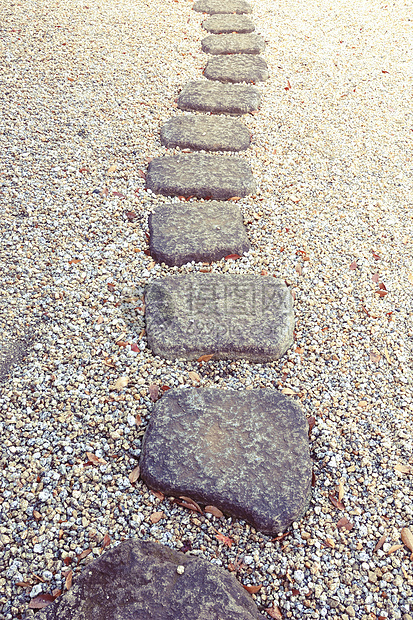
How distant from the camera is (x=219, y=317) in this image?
2414 mm

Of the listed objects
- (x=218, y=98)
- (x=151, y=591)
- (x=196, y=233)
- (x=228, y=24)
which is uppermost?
(x=228, y=24)

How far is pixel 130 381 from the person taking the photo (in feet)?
7.39

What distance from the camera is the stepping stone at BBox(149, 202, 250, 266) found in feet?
9.21

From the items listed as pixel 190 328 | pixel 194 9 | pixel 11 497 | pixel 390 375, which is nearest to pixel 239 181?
pixel 190 328

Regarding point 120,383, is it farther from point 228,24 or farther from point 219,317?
point 228,24

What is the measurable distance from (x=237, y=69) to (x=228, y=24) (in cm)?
119

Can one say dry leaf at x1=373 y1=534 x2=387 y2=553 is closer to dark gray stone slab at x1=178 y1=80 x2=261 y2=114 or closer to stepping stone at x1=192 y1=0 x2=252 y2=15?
dark gray stone slab at x1=178 y1=80 x2=261 y2=114

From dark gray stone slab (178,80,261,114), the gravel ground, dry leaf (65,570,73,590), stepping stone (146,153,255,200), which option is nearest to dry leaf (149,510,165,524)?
the gravel ground

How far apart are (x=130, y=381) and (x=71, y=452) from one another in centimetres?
41

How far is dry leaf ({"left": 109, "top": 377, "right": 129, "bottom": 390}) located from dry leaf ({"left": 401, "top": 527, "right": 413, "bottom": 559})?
1240 millimetres

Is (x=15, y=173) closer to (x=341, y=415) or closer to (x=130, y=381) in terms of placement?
(x=130, y=381)

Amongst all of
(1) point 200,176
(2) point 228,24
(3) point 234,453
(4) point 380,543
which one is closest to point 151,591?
(3) point 234,453

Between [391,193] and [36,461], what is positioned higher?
[391,193]

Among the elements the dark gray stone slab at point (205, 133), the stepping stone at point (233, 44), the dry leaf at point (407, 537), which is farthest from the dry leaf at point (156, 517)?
the stepping stone at point (233, 44)
